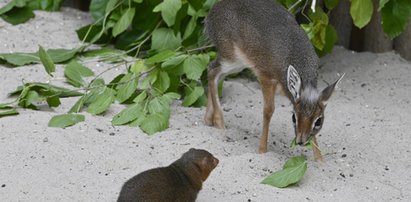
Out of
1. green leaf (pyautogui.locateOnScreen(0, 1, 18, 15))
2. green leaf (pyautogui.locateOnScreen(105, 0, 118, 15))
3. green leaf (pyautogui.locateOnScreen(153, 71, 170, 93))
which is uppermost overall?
green leaf (pyautogui.locateOnScreen(105, 0, 118, 15))

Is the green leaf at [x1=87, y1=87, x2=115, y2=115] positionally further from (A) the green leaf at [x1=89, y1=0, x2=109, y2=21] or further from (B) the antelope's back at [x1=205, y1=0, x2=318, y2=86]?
(A) the green leaf at [x1=89, y1=0, x2=109, y2=21]

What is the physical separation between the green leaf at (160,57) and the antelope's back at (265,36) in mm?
358

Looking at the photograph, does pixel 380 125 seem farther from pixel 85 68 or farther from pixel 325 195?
pixel 85 68

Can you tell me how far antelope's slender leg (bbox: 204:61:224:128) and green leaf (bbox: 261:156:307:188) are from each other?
37.2 inches

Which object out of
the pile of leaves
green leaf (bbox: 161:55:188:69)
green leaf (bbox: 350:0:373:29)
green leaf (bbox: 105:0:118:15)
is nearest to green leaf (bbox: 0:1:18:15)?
the pile of leaves

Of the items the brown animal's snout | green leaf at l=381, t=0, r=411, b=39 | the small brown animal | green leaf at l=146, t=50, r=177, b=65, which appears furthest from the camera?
green leaf at l=146, t=50, r=177, b=65

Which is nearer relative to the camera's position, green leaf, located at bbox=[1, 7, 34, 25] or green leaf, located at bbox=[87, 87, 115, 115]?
green leaf, located at bbox=[87, 87, 115, 115]

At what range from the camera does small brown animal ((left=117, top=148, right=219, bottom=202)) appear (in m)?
4.36

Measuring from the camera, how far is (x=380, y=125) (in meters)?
6.12

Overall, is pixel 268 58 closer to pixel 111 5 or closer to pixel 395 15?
pixel 395 15

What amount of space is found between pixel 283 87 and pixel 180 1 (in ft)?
4.45

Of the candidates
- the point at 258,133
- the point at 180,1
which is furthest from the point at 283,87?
the point at 180,1

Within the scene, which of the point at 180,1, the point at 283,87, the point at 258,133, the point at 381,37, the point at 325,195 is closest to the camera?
the point at 325,195

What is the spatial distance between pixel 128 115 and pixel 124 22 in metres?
1.31
